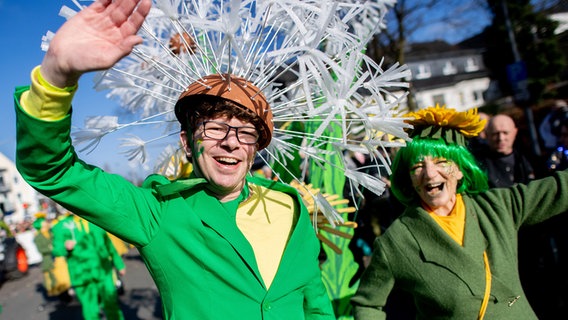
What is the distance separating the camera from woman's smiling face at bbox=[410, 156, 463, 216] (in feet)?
6.59

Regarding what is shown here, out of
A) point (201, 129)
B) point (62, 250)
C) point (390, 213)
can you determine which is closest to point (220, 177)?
point (201, 129)

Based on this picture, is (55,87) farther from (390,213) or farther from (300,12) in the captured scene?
(390,213)

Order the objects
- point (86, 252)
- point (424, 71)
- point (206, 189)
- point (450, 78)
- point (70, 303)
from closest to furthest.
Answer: point (206, 189) → point (86, 252) → point (70, 303) → point (450, 78) → point (424, 71)

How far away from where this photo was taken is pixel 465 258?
1.87 meters

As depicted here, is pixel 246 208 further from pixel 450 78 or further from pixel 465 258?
pixel 450 78

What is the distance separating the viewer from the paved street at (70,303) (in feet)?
19.9

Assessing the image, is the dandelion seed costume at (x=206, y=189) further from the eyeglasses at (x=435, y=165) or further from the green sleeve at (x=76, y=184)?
the eyeglasses at (x=435, y=165)

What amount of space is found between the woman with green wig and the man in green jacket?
432 millimetres

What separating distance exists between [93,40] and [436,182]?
5.03 feet

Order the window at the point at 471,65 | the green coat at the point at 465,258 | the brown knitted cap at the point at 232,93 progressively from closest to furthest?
the brown knitted cap at the point at 232,93
the green coat at the point at 465,258
the window at the point at 471,65

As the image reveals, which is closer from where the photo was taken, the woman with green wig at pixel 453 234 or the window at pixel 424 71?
the woman with green wig at pixel 453 234

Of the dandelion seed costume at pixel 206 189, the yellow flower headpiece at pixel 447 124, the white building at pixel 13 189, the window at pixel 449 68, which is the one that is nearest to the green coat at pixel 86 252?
the dandelion seed costume at pixel 206 189

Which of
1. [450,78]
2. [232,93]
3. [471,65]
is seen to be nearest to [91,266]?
[232,93]

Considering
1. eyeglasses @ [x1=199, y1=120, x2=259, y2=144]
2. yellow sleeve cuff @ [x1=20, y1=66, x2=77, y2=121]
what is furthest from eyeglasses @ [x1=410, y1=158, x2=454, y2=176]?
yellow sleeve cuff @ [x1=20, y1=66, x2=77, y2=121]
